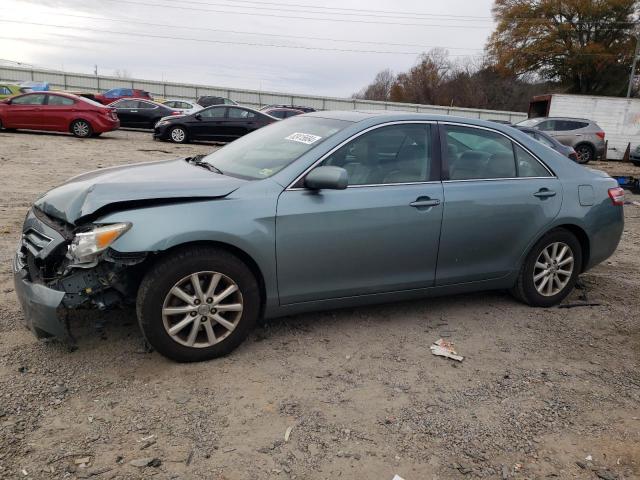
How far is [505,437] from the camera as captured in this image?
112 inches

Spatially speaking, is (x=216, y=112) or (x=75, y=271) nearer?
(x=75, y=271)

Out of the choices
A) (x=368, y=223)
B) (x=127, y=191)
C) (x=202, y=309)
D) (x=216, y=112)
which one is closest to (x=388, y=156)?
(x=368, y=223)

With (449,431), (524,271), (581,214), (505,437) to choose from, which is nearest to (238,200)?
(449,431)

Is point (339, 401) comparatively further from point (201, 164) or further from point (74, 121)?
point (74, 121)

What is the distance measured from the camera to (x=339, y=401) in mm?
3084

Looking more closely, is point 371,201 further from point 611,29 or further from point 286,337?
point 611,29

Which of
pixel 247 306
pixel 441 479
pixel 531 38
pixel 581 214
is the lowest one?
pixel 441 479

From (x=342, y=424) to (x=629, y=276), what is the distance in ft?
14.3

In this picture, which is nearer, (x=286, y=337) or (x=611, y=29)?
(x=286, y=337)

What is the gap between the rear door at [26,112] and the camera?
15.9 meters

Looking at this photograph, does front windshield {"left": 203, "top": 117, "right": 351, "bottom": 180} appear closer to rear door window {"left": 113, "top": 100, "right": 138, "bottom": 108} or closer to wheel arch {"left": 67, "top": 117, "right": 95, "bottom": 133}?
wheel arch {"left": 67, "top": 117, "right": 95, "bottom": 133}

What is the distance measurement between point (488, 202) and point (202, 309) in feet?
7.71

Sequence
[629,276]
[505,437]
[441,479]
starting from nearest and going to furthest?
[441,479], [505,437], [629,276]

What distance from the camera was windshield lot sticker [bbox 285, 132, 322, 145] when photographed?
385 cm
